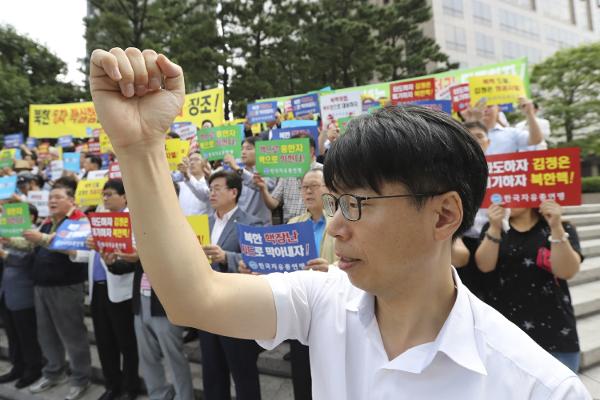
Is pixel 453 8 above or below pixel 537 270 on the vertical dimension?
above

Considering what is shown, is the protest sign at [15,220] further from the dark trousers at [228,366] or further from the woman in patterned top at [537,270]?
the woman in patterned top at [537,270]

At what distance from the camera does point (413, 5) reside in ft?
71.3

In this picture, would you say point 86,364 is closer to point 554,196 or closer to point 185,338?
point 185,338

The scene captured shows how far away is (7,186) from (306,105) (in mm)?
4847

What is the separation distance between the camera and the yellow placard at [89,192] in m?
4.84

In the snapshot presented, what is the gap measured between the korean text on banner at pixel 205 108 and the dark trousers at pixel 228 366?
395 cm

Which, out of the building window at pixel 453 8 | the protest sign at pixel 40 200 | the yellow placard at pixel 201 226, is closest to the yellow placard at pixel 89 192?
the protest sign at pixel 40 200

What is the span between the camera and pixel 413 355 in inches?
35.2

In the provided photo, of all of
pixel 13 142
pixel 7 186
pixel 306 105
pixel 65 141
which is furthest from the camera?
pixel 13 142

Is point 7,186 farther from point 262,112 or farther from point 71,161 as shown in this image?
point 262,112

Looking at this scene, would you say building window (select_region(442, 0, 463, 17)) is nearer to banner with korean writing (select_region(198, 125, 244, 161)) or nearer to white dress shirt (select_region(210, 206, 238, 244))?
banner with korean writing (select_region(198, 125, 244, 161))

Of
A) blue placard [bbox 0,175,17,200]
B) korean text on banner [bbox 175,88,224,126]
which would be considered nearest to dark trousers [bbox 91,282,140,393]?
blue placard [bbox 0,175,17,200]

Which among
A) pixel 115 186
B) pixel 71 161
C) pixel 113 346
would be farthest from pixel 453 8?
pixel 113 346

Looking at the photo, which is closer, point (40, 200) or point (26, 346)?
point (26, 346)
